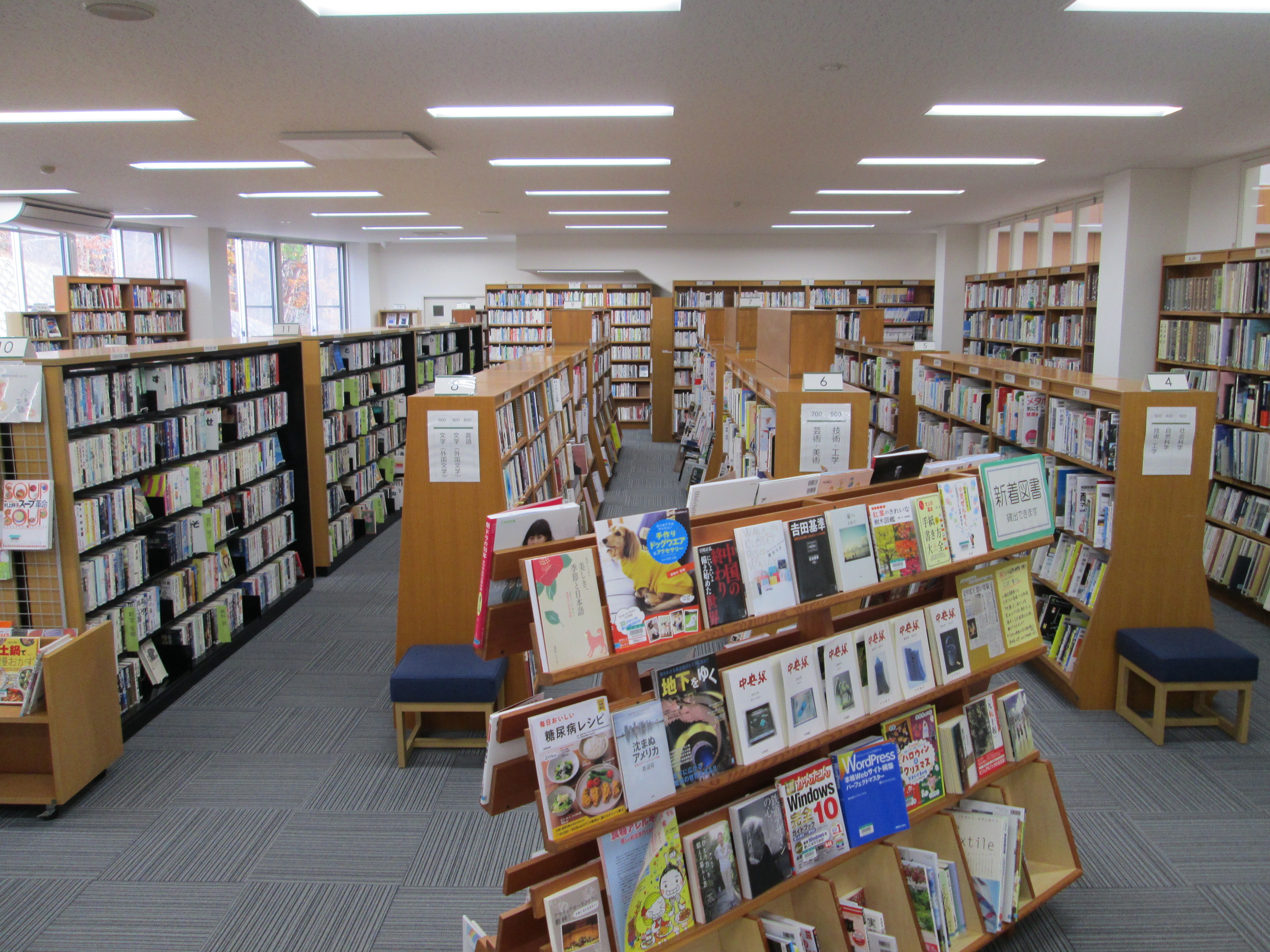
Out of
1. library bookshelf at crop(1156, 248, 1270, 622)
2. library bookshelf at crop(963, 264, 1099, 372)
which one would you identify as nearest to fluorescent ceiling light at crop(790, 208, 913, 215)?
library bookshelf at crop(963, 264, 1099, 372)

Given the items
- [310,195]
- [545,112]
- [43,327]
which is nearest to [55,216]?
[43,327]

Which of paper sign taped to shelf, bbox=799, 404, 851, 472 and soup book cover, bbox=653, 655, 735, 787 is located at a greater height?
paper sign taped to shelf, bbox=799, 404, 851, 472

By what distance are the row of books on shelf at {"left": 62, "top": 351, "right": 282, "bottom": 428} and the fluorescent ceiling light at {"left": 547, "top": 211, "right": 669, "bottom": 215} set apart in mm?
5540

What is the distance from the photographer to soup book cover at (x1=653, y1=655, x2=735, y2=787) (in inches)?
75.9

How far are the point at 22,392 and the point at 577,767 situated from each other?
3.05 metres

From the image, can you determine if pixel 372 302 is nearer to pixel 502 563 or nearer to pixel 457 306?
pixel 457 306

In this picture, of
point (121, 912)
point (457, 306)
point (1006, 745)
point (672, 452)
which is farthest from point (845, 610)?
point (457, 306)

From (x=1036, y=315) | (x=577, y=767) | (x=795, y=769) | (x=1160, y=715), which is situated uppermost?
(x=1036, y=315)

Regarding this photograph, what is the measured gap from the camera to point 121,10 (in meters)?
3.14

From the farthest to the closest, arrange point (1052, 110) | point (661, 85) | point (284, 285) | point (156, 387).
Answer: point (284, 285), point (1052, 110), point (156, 387), point (661, 85)

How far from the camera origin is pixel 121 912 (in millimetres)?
2803

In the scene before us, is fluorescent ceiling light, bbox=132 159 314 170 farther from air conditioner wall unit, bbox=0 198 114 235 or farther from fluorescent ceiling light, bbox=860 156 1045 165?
fluorescent ceiling light, bbox=860 156 1045 165

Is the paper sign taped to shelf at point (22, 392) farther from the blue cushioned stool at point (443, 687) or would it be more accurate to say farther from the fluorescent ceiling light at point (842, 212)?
the fluorescent ceiling light at point (842, 212)

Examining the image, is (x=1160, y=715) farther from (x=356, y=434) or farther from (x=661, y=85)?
(x=356, y=434)
